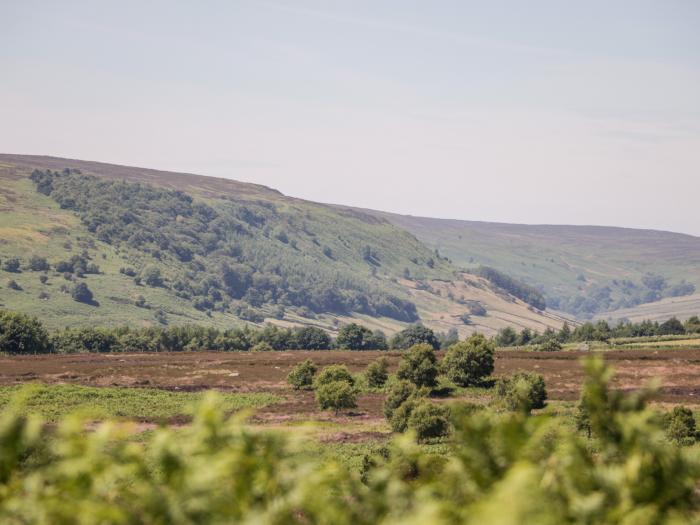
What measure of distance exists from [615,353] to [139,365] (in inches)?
2322

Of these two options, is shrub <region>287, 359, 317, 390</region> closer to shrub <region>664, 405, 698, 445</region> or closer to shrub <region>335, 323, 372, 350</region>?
shrub <region>664, 405, 698, 445</region>

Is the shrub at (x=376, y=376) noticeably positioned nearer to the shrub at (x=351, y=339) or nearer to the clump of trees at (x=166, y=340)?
the clump of trees at (x=166, y=340)

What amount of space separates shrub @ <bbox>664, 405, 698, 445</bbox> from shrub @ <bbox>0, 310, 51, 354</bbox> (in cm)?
9285

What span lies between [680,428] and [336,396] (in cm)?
2867

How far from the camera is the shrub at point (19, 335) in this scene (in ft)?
380

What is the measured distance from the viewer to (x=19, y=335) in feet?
384

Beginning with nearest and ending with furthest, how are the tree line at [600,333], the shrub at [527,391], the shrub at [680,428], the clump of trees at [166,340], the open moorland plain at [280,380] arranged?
the shrub at [680,428], the shrub at [527,391], the open moorland plain at [280,380], the clump of trees at [166,340], the tree line at [600,333]

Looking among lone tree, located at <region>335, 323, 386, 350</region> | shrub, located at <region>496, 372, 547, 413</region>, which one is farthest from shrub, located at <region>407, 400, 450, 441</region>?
lone tree, located at <region>335, 323, 386, 350</region>

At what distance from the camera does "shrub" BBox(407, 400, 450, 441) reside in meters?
56.4

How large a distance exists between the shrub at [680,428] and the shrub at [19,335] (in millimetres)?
92851

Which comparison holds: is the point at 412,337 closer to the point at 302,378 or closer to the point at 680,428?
the point at 302,378

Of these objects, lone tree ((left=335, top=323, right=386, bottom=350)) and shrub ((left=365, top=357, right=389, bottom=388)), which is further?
lone tree ((left=335, top=323, right=386, bottom=350))

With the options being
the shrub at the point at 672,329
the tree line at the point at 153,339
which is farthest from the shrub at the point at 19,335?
the shrub at the point at 672,329

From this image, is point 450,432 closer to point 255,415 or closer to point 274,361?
point 255,415
